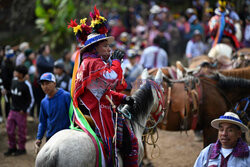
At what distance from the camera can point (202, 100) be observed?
6172 millimetres

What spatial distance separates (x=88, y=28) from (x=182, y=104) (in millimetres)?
2770

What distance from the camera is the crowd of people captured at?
13.0 ft

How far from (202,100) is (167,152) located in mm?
1979

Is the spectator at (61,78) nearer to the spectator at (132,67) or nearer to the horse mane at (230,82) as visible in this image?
Answer: the spectator at (132,67)

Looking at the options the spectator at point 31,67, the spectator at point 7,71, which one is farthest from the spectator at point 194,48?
the spectator at point 7,71

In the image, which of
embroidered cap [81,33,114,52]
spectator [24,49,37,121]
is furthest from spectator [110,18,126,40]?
embroidered cap [81,33,114,52]

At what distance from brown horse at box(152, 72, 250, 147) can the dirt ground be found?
0.37 meters

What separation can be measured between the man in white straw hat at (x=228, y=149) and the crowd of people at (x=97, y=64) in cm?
4

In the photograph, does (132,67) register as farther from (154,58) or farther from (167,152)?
(167,152)

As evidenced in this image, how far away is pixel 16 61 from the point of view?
10273 mm

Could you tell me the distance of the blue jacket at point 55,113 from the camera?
536cm

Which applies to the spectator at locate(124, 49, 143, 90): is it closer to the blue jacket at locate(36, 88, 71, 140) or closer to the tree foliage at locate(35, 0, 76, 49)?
the blue jacket at locate(36, 88, 71, 140)

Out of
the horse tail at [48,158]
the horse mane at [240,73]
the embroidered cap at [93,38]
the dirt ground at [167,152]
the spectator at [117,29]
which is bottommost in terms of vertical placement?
the dirt ground at [167,152]

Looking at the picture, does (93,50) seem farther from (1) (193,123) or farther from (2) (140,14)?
(2) (140,14)
